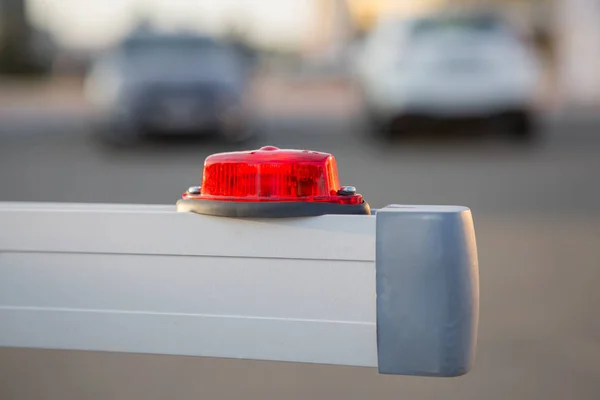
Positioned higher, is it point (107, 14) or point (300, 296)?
point (107, 14)

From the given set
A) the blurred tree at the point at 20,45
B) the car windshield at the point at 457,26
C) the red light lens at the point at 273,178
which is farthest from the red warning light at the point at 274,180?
the blurred tree at the point at 20,45

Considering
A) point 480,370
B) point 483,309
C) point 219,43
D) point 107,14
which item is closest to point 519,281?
point 483,309

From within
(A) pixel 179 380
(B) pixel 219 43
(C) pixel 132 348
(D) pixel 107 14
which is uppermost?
(D) pixel 107 14

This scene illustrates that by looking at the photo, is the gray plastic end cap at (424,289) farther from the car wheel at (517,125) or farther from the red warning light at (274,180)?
the car wheel at (517,125)

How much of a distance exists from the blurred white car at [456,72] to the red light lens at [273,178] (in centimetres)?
1106

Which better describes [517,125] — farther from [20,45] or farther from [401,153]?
[20,45]

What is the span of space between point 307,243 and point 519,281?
3.51 meters

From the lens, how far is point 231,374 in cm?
418

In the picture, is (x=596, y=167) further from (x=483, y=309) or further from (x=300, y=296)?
(x=300, y=296)

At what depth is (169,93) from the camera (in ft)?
45.8

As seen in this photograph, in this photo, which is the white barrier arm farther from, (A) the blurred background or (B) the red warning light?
(A) the blurred background

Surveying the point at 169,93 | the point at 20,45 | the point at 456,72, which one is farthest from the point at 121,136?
the point at 20,45

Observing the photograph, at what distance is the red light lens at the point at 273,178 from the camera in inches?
106

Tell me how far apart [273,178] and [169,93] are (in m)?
11.5
